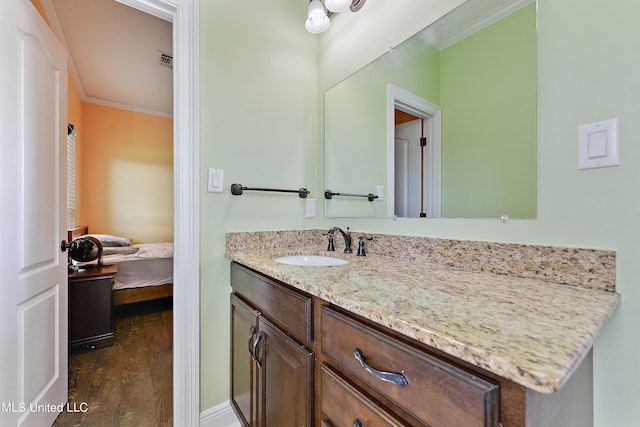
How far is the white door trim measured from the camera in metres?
1.27

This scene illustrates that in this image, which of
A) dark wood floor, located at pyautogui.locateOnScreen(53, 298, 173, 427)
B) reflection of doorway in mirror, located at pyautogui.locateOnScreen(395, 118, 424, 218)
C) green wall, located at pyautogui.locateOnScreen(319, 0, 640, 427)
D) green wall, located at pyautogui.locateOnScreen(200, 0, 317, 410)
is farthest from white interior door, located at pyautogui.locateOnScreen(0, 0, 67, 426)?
green wall, located at pyautogui.locateOnScreen(319, 0, 640, 427)

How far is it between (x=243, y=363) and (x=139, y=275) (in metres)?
2.09

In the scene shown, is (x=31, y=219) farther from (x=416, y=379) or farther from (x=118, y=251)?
(x=118, y=251)

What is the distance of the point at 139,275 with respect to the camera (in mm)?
2697

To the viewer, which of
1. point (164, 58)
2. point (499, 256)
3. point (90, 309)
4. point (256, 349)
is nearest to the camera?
point (499, 256)

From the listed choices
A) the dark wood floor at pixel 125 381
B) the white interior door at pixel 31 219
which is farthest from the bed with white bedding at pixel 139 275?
the white interior door at pixel 31 219

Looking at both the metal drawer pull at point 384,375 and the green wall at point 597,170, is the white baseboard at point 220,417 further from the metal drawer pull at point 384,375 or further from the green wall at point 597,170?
the green wall at point 597,170

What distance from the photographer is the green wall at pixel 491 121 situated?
86cm

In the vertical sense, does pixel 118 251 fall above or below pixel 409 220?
below

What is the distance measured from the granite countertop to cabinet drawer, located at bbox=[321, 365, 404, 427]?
0.20 metres

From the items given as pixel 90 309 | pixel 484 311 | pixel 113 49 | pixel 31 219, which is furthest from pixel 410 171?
pixel 113 49

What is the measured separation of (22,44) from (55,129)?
0.40 metres

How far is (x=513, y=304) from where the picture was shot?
581 mm

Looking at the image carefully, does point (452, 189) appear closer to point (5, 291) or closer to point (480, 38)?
point (480, 38)
